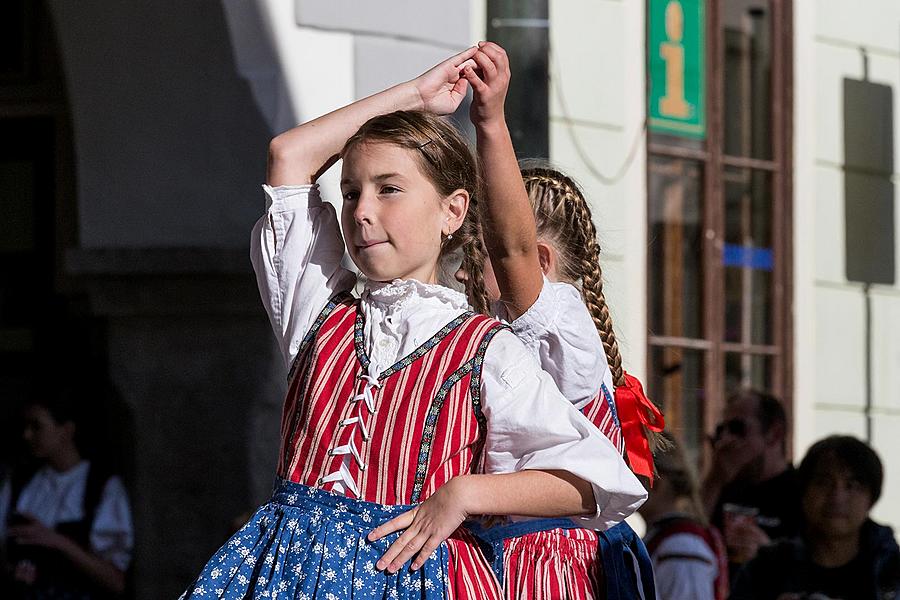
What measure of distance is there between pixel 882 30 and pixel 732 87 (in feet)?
3.18

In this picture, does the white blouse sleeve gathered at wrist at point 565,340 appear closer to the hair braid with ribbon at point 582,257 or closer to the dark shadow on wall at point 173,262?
the hair braid with ribbon at point 582,257

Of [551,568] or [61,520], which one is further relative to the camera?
[61,520]

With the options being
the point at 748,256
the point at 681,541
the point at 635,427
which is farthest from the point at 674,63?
the point at 635,427

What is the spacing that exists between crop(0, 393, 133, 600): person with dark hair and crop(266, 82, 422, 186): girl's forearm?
9.17 ft

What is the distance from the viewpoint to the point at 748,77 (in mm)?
7617

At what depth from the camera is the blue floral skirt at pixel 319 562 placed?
92.2 inches

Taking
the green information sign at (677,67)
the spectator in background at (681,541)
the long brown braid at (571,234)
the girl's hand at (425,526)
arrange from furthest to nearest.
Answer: the green information sign at (677,67) → the spectator in background at (681,541) → the long brown braid at (571,234) → the girl's hand at (425,526)

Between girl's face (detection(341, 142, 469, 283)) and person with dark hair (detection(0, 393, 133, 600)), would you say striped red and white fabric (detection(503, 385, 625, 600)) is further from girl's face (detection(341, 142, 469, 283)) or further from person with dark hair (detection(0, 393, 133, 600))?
person with dark hair (detection(0, 393, 133, 600))

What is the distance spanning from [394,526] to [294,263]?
19.7 inches

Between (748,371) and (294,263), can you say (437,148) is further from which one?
(748,371)

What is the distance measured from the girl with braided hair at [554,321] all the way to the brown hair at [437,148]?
0.20ft

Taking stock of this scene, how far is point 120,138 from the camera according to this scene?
216 inches

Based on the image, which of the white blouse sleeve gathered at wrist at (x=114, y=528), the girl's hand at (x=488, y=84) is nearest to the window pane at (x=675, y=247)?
the white blouse sleeve gathered at wrist at (x=114, y=528)

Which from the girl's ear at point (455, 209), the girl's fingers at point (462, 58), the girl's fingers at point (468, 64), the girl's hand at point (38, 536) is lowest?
the girl's hand at point (38, 536)
